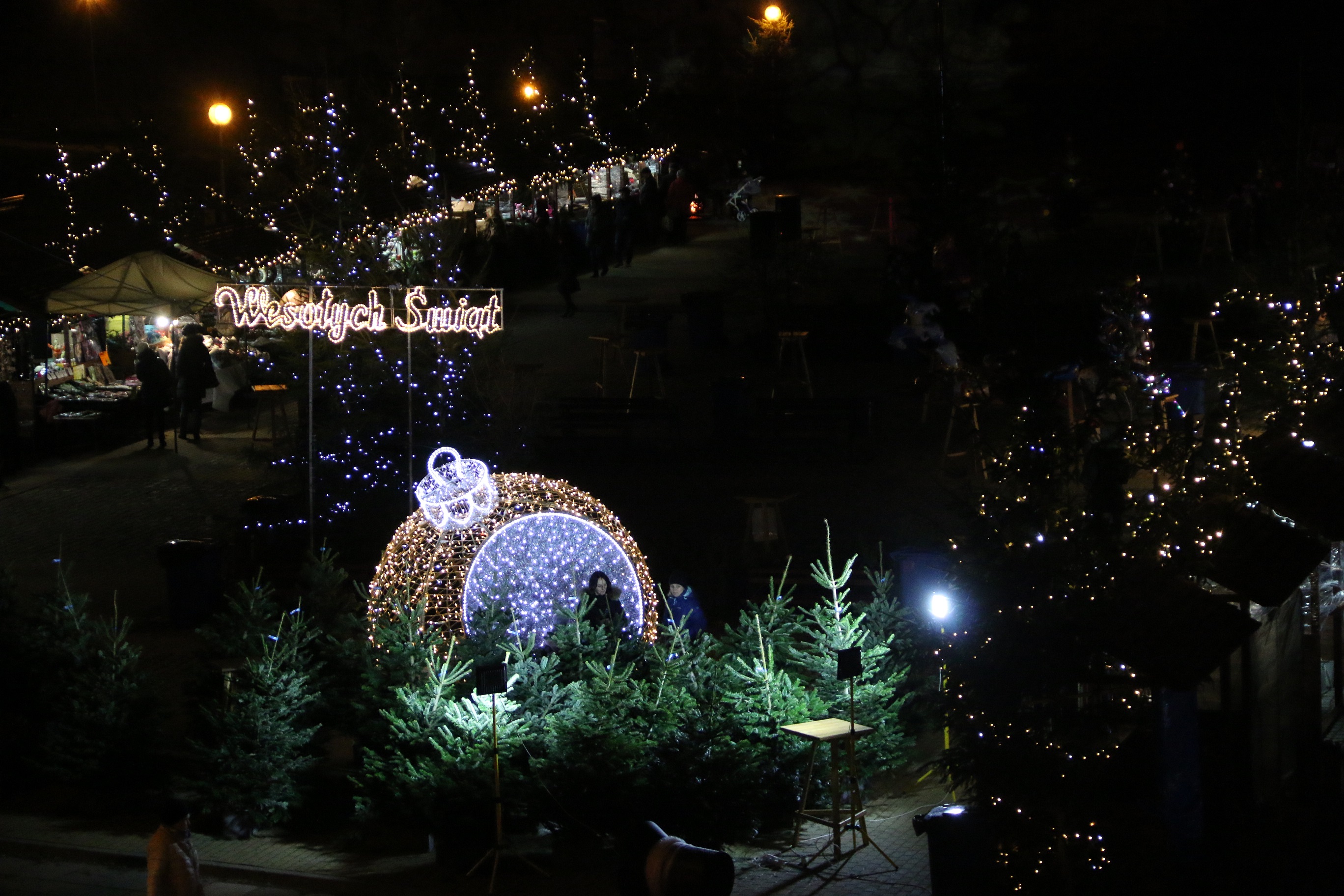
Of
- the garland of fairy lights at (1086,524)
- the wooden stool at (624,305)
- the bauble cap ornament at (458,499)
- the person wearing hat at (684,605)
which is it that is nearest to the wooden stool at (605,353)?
the wooden stool at (624,305)

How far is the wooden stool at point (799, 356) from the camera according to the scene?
18.6 metres

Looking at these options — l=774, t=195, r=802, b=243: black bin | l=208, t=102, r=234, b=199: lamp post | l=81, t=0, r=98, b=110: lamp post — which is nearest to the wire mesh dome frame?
l=774, t=195, r=802, b=243: black bin

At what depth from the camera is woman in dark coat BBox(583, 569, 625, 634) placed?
9367mm

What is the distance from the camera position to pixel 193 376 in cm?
1889

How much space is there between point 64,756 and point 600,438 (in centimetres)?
871

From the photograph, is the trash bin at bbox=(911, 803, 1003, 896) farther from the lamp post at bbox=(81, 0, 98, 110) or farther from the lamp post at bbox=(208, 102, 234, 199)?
the lamp post at bbox=(81, 0, 98, 110)

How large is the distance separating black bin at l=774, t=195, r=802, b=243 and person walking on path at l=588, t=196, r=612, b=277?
3173 millimetres

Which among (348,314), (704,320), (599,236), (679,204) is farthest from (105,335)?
(679,204)

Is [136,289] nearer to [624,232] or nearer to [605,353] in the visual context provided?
[605,353]

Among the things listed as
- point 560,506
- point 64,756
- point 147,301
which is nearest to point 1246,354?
point 560,506

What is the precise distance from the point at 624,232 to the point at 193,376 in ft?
33.5

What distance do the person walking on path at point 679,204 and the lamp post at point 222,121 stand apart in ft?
29.3

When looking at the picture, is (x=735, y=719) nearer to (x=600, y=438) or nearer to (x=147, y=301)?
(x=600, y=438)

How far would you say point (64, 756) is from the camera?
9.12m
